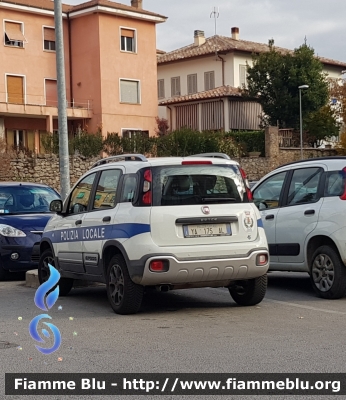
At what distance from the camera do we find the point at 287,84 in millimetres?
51875

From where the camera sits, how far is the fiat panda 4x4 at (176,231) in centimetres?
865

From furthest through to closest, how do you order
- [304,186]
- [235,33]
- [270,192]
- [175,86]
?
[235,33] → [175,86] → [270,192] → [304,186]

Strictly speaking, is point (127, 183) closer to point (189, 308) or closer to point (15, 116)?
point (189, 308)

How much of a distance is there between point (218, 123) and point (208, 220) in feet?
153

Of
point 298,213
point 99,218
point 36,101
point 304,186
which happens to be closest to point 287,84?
point 36,101

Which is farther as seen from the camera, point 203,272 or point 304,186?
point 304,186

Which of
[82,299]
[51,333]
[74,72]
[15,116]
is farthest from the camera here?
[74,72]

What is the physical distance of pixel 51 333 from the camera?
319 inches

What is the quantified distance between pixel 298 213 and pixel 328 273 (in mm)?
993

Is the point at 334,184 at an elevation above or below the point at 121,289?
above

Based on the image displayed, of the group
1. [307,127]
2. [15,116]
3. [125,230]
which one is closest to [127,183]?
[125,230]

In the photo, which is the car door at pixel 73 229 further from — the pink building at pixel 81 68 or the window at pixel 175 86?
the window at pixel 175 86

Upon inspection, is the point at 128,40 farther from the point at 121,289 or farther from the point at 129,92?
the point at 121,289

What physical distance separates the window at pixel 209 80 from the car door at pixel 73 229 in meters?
50.5
